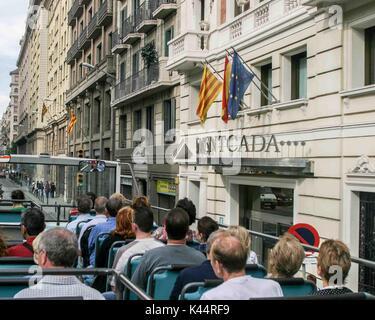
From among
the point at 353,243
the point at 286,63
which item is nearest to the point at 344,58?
the point at 286,63

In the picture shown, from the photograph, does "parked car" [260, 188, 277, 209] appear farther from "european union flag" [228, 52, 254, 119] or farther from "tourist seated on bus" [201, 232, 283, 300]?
"tourist seated on bus" [201, 232, 283, 300]

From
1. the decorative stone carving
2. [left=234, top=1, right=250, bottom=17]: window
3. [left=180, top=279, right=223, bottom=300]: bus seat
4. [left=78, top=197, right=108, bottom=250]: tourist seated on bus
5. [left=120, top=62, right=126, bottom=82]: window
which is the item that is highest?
[left=120, top=62, right=126, bottom=82]: window

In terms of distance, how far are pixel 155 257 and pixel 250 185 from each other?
12501mm

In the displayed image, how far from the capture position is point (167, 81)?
944 inches

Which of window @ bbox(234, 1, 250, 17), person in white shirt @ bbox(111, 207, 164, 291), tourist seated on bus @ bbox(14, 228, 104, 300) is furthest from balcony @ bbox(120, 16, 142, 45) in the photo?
tourist seated on bus @ bbox(14, 228, 104, 300)

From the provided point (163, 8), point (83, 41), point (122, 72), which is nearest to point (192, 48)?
point (163, 8)

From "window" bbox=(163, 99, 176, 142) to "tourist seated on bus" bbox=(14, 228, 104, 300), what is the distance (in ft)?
64.3

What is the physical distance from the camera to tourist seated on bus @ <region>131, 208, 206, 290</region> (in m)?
5.16

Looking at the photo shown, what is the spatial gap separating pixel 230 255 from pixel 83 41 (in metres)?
43.2

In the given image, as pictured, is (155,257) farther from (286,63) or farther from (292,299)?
(286,63)

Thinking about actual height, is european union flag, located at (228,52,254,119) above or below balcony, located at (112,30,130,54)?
below

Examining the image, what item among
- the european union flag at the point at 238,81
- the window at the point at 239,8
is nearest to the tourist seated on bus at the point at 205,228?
the european union flag at the point at 238,81

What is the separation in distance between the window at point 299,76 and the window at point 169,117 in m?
9.32

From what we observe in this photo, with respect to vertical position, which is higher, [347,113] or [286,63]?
[286,63]
